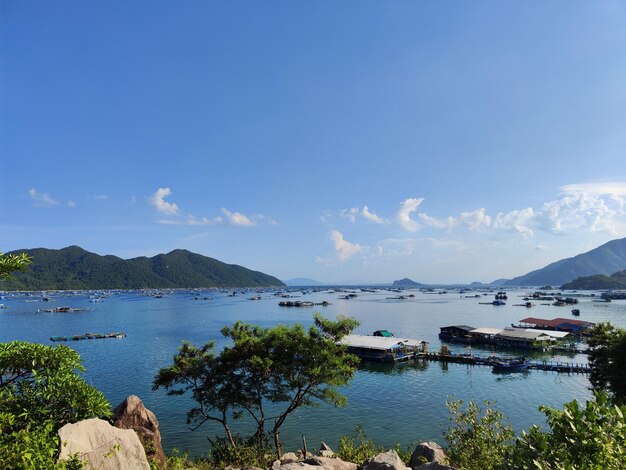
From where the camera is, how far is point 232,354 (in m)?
20.3

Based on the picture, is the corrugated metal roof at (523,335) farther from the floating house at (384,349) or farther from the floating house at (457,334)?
the floating house at (384,349)

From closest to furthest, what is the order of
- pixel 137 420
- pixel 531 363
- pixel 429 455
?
1. pixel 429 455
2. pixel 137 420
3. pixel 531 363

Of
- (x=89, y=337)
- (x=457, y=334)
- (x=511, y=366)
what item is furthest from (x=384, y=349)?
(x=89, y=337)

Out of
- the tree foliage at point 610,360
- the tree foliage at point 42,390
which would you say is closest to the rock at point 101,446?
the tree foliage at point 42,390

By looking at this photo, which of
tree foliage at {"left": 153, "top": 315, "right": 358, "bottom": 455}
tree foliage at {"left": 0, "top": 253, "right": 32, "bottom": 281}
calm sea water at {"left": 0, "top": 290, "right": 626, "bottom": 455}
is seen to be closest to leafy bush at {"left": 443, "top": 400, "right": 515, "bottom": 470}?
tree foliage at {"left": 153, "top": 315, "right": 358, "bottom": 455}

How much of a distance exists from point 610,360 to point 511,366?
21.6 meters

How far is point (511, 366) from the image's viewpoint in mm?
49156

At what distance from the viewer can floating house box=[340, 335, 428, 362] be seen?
5356 cm

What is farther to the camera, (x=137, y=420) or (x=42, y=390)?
Answer: (x=137, y=420)

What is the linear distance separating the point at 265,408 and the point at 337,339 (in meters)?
17.9

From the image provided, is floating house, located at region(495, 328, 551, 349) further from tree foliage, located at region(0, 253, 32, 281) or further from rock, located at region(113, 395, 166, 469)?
tree foliage, located at region(0, 253, 32, 281)

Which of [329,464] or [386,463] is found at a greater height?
[386,463]

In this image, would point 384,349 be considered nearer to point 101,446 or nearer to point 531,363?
point 531,363

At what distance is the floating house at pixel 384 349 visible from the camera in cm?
5356
